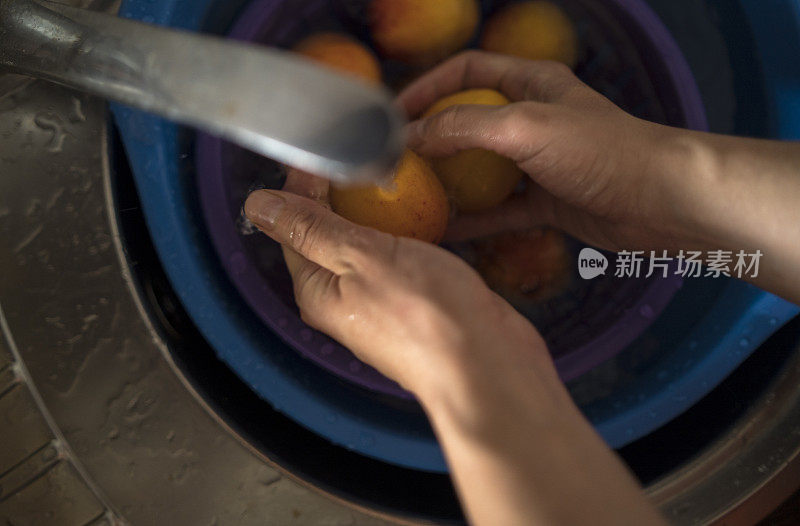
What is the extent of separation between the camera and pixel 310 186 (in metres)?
0.68

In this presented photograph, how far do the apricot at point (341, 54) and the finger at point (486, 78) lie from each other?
0.07m

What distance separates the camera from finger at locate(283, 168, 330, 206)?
68cm

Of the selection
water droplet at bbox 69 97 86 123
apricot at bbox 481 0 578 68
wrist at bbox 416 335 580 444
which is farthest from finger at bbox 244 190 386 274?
apricot at bbox 481 0 578 68

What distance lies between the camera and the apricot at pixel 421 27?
83 cm

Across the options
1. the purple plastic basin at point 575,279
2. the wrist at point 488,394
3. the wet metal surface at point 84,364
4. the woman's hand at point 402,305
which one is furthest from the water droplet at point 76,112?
the wrist at point 488,394

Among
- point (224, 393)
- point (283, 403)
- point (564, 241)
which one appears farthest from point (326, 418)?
point (564, 241)

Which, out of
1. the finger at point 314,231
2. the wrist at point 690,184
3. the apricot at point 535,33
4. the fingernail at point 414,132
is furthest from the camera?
the apricot at point 535,33

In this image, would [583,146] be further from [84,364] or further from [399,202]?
[84,364]

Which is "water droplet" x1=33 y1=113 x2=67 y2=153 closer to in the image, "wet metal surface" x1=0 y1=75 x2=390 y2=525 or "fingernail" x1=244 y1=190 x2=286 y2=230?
"wet metal surface" x1=0 y1=75 x2=390 y2=525

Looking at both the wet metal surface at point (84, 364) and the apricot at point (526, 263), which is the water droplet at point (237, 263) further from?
the apricot at point (526, 263)

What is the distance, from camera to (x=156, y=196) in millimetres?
666

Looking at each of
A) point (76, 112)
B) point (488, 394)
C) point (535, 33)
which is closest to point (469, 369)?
point (488, 394)

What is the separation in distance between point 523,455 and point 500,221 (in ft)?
1.84

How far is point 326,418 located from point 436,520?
200 millimetres
